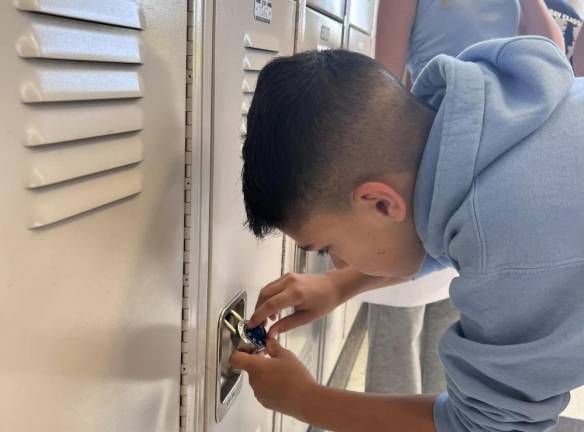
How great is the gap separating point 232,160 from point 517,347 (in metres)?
0.46

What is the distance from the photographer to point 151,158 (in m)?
0.67

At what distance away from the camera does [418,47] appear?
1424 mm

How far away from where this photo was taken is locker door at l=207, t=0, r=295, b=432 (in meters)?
0.83

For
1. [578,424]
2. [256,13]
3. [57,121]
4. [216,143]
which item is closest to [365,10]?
[256,13]

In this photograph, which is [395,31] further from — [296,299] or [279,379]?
[279,379]

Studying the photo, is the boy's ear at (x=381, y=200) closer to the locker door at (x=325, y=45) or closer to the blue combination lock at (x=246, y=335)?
the blue combination lock at (x=246, y=335)

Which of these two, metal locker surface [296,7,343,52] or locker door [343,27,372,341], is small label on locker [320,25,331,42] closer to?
metal locker surface [296,7,343,52]

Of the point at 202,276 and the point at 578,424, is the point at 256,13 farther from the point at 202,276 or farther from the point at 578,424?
the point at 578,424

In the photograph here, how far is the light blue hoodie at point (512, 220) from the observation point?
2.13ft

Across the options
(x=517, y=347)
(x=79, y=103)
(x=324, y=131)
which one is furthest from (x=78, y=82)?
(x=517, y=347)

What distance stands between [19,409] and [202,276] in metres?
0.37

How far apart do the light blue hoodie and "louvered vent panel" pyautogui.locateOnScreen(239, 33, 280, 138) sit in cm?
30

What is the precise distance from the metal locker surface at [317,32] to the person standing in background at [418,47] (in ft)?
0.38

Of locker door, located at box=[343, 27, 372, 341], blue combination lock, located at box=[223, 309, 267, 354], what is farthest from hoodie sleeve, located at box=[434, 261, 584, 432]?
locker door, located at box=[343, 27, 372, 341]
